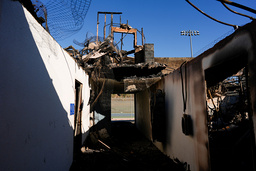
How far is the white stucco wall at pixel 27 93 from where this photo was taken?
4.87ft

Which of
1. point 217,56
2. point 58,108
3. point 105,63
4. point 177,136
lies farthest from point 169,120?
point 105,63

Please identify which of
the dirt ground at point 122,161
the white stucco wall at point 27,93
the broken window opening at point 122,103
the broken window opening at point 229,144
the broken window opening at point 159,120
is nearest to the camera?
the white stucco wall at point 27,93

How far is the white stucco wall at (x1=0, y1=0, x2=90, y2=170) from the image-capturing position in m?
1.48

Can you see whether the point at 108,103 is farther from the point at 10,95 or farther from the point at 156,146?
the point at 10,95

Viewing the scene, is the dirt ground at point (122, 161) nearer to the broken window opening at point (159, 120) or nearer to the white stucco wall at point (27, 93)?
the broken window opening at point (159, 120)

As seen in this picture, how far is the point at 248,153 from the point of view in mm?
3957

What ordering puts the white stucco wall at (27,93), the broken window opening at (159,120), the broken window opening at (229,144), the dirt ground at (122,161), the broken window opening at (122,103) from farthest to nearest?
the broken window opening at (122,103), the broken window opening at (159,120), the dirt ground at (122,161), the broken window opening at (229,144), the white stucco wall at (27,93)

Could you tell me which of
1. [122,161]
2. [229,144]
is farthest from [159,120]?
[229,144]

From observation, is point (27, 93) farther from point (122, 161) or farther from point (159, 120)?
point (159, 120)

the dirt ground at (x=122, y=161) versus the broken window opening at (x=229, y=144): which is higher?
the broken window opening at (x=229, y=144)

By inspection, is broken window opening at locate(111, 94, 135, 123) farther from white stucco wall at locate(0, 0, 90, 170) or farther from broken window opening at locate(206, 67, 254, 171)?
white stucco wall at locate(0, 0, 90, 170)

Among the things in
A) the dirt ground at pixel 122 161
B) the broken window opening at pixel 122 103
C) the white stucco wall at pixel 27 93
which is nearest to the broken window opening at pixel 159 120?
the dirt ground at pixel 122 161

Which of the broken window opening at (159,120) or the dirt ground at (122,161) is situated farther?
the broken window opening at (159,120)

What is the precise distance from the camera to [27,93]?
6.11ft
